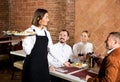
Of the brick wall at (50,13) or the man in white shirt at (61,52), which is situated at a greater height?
the brick wall at (50,13)

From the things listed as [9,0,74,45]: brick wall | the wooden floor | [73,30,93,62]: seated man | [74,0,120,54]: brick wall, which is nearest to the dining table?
[73,30,93,62]: seated man

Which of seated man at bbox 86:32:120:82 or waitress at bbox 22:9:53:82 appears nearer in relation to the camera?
seated man at bbox 86:32:120:82

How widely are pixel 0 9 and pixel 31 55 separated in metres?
4.14

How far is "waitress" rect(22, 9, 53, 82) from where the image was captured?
261 cm

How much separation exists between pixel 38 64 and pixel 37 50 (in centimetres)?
18

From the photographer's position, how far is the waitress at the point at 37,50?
103 inches

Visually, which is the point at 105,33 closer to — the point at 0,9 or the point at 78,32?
the point at 78,32

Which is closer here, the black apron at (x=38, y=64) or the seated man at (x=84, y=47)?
the black apron at (x=38, y=64)

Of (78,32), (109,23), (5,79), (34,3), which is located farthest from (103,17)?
(5,79)

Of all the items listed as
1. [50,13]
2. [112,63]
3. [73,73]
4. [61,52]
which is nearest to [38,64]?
[73,73]

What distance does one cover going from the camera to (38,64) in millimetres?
2676

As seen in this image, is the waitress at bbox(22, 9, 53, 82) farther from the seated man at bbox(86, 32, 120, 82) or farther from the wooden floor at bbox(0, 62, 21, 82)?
the wooden floor at bbox(0, 62, 21, 82)

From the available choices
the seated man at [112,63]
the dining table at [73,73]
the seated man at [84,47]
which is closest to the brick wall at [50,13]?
Answer: the seated man at [84,47]

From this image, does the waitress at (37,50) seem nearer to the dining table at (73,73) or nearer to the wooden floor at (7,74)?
the dining table at (73,73)
